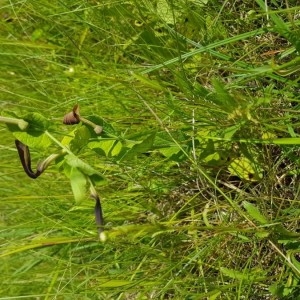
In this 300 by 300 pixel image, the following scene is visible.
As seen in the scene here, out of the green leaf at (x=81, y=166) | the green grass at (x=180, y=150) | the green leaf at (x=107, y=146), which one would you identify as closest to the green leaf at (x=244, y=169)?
the green grass at (x=180, y=150)

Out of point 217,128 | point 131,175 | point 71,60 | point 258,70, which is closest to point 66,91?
point 71,60

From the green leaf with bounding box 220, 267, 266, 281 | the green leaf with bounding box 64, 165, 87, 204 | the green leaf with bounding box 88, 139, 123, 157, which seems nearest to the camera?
the green leaf with bounding box 64, 165, 87, 204

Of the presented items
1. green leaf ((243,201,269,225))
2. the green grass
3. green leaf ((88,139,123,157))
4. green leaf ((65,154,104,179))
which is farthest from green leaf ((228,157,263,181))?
green leaf ((65,154,104,179))

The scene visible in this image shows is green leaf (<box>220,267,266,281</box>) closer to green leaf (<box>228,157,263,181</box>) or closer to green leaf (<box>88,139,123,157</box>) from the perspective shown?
green leaf (<box>228,157,263,181</box>)

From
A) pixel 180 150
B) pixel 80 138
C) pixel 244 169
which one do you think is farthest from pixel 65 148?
pixel 244 169

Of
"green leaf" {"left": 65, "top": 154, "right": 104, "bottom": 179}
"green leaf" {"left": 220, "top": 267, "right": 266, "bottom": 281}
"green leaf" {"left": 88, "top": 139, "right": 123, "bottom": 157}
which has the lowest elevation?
"green leaf" {"left": 220, "top": 267, "right": 266, "bottom": 281}

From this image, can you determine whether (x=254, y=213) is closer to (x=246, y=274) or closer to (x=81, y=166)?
(x=246, y=274)

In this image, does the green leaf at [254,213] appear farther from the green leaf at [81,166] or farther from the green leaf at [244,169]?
the green leaf at [81,166]

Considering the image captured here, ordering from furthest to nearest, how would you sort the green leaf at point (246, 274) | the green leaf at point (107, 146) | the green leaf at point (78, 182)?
the green leaf at point (246, 274) → the green leaf at point (107, 146) → the green leaf at point (78, 182)
